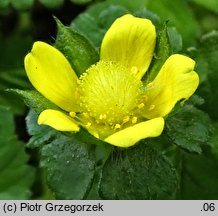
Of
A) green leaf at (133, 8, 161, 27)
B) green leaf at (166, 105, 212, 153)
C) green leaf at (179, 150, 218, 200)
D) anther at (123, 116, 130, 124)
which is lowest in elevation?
green leaf at (179, 150, 218, 200)

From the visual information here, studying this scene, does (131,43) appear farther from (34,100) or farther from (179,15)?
(179,15)

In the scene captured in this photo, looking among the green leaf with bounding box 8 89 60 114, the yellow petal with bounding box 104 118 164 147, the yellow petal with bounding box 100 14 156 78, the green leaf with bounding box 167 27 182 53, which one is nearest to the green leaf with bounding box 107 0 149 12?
the green leaf with bounding box 167 27 182 53

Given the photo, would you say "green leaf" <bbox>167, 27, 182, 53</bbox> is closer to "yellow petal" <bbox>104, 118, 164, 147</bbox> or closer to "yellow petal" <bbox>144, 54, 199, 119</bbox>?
"yellow petal" <bbox>144, 54, 199, 119</bbox>

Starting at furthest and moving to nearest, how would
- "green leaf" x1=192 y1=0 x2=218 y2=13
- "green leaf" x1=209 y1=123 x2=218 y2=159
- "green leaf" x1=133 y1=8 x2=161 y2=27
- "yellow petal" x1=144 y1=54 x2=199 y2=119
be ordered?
"green leaf" x1=192 y1=0 x2=218 y2=13, "green leaf" x1=133 y1=8 x2=161 y2=27, "green leaf" x1=209 y1=123 x2=218 y2=159, "yellow petal" x1=144 y1=54 x2=199 y2=119

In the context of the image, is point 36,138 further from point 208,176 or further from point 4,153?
point 208,176

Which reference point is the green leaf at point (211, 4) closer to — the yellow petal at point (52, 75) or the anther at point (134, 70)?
the anther at point (134, 70)

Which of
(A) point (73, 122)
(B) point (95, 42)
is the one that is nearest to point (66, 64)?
(A) point (73, 122)

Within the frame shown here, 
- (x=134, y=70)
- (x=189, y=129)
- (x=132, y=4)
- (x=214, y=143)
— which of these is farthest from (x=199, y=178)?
(x=132, y=4)
